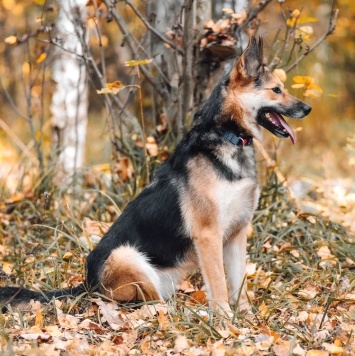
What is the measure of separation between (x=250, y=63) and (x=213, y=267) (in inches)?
56.7

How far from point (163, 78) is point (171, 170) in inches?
82.1

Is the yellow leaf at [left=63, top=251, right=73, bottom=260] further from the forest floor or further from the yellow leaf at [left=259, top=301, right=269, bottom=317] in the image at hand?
the yellow leaf at [left=259, top=301, right=269, bottom=317]

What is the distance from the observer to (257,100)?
4684 millimetres

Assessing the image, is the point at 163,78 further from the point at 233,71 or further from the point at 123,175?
the point at 233,71

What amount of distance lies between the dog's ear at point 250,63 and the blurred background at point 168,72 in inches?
48.2

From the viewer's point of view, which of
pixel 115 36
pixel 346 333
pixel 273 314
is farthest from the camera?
pixel 115 36

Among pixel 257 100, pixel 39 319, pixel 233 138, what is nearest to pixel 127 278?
pixel 39 319

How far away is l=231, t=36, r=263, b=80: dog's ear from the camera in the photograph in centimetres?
460

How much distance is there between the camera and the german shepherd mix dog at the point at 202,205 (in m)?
4.55

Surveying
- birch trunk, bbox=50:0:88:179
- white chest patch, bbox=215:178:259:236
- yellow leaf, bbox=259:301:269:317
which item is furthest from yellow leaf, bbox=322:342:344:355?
birch trunk, bbox=50:0:88:179

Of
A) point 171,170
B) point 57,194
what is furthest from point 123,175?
point 171,170

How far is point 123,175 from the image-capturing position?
670 cm

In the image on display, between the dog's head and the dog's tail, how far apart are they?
1.65m

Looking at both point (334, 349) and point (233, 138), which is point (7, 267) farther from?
point (334, 349)
